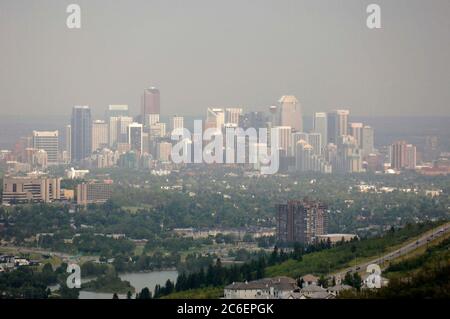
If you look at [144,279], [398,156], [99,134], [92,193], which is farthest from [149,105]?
[144,279]

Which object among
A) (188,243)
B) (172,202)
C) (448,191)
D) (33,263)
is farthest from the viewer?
(448,191)

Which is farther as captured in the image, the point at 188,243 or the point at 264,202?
the point at 264,202

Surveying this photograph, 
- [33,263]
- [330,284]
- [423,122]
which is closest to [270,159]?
[423,122]

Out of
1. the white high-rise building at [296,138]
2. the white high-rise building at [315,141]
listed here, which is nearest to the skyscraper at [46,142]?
the white high-rise building at [296,138]

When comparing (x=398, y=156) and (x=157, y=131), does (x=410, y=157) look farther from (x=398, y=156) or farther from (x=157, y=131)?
(x=157, y=131)
